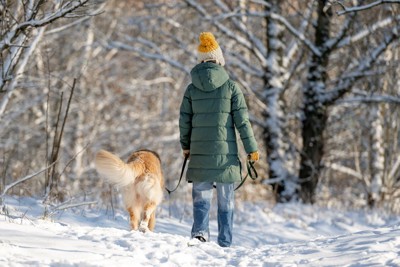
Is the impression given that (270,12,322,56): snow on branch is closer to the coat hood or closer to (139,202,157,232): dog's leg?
the coat hood

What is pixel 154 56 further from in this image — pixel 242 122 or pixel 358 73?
pixel 242 122

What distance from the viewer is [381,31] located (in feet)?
40.1

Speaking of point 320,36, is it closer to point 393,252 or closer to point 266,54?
point 266,54

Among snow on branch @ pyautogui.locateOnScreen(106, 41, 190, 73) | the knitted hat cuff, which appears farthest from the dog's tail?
snow on branch @ pyautogui.locateOnScreen(106, 41, 190, 73)

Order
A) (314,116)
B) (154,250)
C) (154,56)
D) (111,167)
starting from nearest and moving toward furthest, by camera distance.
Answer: (154,250), (111,167), (314,116), (154,56)

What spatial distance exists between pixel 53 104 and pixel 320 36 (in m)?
12.3

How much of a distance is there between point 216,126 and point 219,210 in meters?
0.83

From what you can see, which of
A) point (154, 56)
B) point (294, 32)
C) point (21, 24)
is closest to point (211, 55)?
point (21, 24)

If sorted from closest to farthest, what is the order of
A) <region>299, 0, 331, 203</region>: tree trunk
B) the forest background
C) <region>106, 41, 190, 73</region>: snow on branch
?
the forest background, <region>299, 0, 331, 203</region>: tree trunk, <region>106, 41, 190, 73</region>: snow on branch

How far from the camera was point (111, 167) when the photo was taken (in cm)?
602

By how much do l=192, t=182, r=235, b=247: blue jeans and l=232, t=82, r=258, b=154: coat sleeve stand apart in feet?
1.47

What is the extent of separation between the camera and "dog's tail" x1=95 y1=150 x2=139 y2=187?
6012 millimetres

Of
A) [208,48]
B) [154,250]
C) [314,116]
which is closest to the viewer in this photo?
[154,250]

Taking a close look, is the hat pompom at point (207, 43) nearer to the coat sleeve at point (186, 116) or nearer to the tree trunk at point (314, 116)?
the coat sleeve at point (186, 116)
